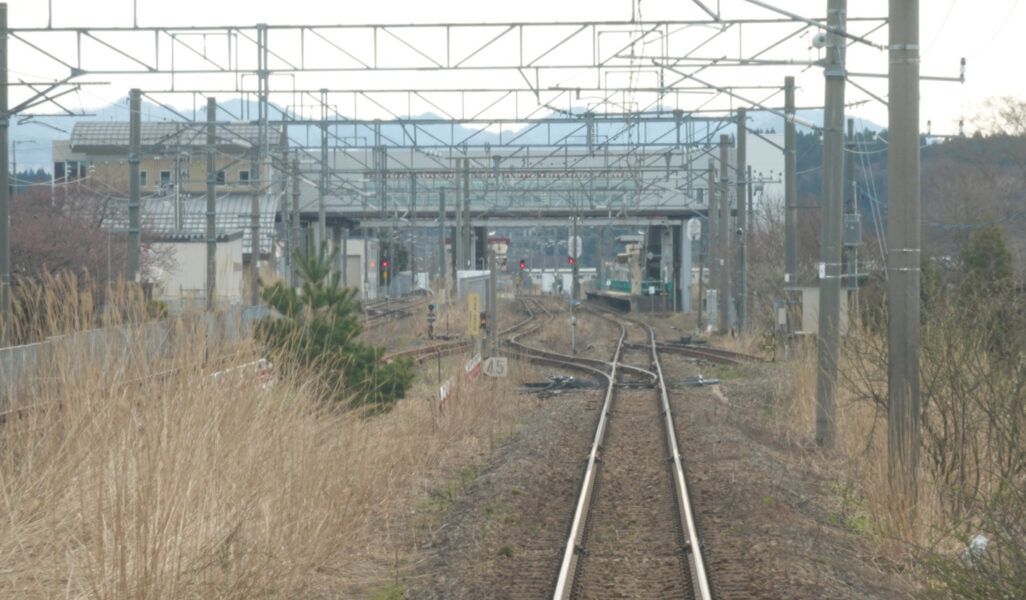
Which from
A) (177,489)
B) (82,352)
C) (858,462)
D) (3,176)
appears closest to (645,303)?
(3,176)

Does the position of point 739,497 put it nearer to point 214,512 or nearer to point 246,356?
point 246,356

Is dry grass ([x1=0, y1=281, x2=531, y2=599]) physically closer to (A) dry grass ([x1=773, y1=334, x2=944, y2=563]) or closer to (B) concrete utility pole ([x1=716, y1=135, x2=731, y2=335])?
(A) dry grass ([x1=773, y1=334, x2=944, y2=563])

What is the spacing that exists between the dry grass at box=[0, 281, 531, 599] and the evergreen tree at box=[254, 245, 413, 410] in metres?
3.34

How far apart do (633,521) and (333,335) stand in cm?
496

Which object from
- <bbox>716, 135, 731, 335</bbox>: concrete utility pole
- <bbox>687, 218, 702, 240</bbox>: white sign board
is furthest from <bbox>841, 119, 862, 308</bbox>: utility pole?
<bbox>687, 218, 702, 240</bbox>: white sign board

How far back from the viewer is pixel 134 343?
8.34 m

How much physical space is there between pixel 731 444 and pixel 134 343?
8.80 metres

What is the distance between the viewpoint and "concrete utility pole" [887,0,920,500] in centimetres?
957

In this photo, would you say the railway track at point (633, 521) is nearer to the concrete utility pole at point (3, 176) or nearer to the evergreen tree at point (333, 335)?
the evergreen tree at point (333, 335)

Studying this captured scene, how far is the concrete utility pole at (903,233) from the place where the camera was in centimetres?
957

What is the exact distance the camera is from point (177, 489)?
6.57 m

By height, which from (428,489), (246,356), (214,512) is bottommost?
(428,489)


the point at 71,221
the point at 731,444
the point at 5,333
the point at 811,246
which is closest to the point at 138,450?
the point at 5,333

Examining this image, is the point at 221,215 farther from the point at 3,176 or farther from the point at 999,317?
the point at 999,317
